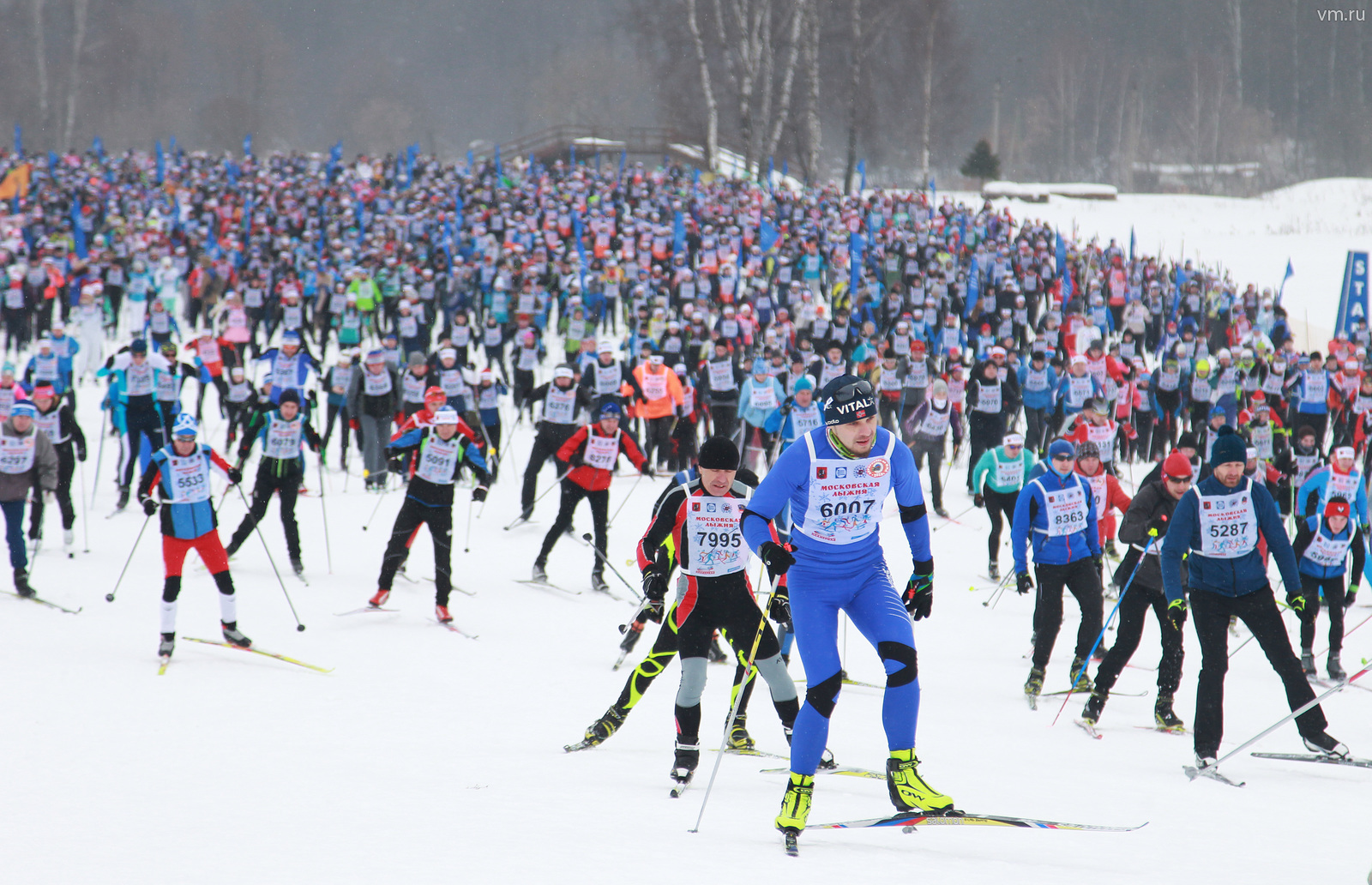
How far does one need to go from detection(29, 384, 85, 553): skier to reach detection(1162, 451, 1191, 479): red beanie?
8735 millimetres

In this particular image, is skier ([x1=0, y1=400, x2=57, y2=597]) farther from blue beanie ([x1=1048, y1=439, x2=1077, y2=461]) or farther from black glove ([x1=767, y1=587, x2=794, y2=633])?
blue beanie ([x1=1048, y1=439, x2=1077, y2=461])

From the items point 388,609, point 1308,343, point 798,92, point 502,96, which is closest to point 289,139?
point 502,96

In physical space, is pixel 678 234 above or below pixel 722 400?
above

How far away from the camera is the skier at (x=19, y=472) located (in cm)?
880

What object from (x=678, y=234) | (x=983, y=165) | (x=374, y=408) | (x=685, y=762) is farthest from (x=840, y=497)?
(x=983, y=165)

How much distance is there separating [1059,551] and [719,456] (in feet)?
9.61

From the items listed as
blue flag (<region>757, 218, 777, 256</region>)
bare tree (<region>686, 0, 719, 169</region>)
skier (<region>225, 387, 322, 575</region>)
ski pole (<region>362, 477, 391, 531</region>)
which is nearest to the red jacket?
skier (<region>225, 387, 322, 575</region>)

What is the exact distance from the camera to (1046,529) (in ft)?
24.0

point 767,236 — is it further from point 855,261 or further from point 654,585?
point 654,585

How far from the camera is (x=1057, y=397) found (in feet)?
48.3

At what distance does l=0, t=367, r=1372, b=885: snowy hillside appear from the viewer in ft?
13.6

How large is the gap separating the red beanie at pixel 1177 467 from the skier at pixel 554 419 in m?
6.27

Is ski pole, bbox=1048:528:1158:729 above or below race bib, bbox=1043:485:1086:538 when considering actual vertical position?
below

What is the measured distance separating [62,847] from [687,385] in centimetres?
1044
